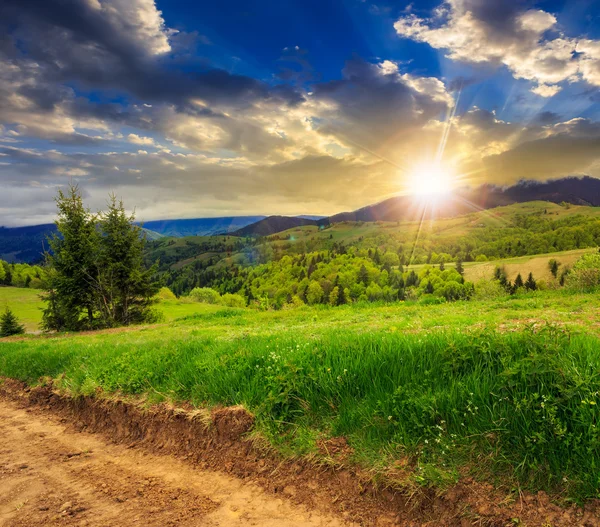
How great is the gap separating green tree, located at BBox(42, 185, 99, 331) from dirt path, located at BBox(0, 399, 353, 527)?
34.8 m

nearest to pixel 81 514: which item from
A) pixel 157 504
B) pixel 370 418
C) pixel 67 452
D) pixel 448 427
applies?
pixel 157 504

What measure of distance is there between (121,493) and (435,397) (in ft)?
13.3

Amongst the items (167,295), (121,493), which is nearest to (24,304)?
(167,295)

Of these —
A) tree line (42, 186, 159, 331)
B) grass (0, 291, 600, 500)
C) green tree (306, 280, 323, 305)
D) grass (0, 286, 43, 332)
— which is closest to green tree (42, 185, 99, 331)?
tree line (42, 186, 159, 331)

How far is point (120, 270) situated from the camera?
38.2 meters

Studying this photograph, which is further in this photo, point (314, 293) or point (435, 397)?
point (314, 293)

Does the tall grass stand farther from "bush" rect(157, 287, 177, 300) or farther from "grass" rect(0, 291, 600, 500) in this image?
"bush" rect(157, 287, 177, 300)

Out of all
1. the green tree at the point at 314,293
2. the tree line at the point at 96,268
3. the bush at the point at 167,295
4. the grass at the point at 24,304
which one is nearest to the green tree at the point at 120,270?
the tree line at the point at 96,268

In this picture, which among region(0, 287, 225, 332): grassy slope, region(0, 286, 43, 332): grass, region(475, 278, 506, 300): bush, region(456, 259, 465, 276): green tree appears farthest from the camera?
region(456, 259, 465, 276): green tree

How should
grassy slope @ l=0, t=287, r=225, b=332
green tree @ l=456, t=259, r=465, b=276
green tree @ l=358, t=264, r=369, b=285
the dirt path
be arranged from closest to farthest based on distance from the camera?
the dirt path
grassy slope @ l=0, t=287, r=225, b=332
green tree @ l=456, t=259, r=465, b=276
green tree @ l=358, t=264, r=369, b=285

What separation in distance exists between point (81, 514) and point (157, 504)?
80 cm

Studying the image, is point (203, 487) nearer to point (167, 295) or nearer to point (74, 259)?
point (74, 259)

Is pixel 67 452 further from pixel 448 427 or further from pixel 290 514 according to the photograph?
pixel 448 427

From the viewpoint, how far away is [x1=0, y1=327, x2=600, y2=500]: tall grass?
3.42m
